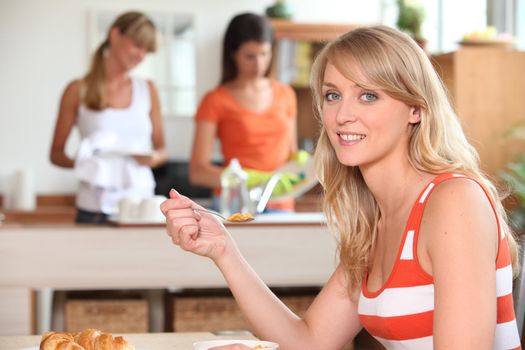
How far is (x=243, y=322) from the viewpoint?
338 centimetres

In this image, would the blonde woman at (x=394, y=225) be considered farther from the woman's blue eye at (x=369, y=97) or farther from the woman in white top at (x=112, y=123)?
the woman in white top at (x=112, y=123)

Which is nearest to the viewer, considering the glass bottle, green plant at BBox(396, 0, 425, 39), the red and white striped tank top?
the red and white striped tank top

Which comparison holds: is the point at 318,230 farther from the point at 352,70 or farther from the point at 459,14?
the point at 459,14

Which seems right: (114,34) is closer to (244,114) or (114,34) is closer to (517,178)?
(244,114)

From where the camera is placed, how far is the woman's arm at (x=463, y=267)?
1433mm

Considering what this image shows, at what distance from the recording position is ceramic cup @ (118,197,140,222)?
10.6ft

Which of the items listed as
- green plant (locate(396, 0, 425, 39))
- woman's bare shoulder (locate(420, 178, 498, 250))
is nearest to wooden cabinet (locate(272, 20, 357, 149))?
green plant (locate(396, 0, 425, 39))

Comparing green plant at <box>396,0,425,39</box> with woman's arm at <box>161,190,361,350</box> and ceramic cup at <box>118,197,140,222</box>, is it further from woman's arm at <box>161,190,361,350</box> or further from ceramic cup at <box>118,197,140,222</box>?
woman's arm at <box>161,190,361,350</box>

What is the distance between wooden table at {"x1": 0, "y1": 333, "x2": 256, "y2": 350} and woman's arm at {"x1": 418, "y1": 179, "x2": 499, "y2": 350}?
446 millimetres

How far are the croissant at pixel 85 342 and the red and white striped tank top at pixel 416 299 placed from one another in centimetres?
47

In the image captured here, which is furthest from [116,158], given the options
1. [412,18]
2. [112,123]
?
[412,18]

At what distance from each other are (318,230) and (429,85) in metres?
1.62

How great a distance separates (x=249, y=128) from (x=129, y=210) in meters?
0.66

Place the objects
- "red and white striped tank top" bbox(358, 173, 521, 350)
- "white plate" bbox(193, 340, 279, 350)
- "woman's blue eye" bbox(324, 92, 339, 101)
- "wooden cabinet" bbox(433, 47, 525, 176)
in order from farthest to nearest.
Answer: "wooden cabinet" bbox(433, 47, 525, 176), "woman's blue eye" bbox(324, 92, 339, 101), "red and white striped tank top" bbox(358, 173, 521, 350), "white plate" bbox(193, 340, 279, 350)
